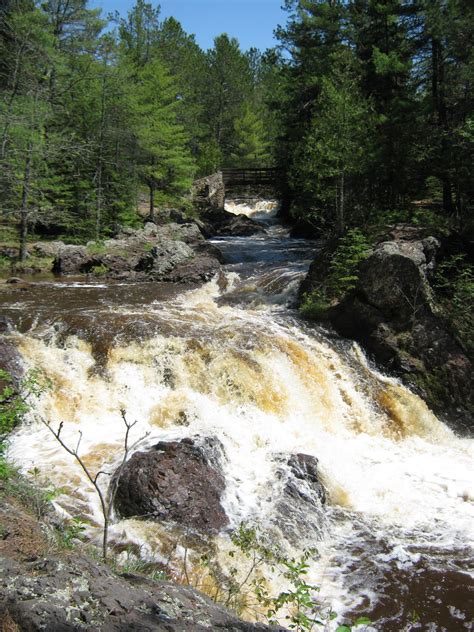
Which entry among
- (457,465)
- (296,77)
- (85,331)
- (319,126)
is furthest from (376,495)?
(296,77)

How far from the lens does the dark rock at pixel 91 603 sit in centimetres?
209

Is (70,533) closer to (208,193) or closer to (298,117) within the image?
(298,117)

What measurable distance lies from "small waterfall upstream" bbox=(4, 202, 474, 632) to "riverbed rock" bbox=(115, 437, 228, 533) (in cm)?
20

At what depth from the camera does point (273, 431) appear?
865cm

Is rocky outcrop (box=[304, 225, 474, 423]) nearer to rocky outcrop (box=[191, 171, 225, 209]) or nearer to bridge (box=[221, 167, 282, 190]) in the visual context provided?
rocky outcrop (box=[191, 171, 225, 209])

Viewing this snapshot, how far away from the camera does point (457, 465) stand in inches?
336

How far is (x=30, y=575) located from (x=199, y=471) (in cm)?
435

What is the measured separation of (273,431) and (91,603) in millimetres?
6594

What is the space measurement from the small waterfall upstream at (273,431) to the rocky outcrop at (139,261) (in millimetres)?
2872

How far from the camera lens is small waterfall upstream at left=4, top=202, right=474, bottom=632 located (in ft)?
18.4

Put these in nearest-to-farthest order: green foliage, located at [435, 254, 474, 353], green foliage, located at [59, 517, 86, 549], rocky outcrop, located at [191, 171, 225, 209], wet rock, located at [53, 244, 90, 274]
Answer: green foliage, located at [59, 517, 86, 549] → green foliage, located at [435, 254, 474, 353] → wet rock, located at [53, 244, 90, 274] → rocky outcrop, located at [191, 171, 225, 209]

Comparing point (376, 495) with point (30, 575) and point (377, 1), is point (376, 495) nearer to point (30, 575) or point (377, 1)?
point (30, 575)

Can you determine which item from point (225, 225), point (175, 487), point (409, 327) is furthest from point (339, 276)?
point (225, 225)

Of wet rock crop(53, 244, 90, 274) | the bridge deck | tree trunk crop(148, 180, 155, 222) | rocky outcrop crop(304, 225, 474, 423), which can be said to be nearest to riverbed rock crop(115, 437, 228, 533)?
rocky outcrop crop(304, 225, 474, 423)
